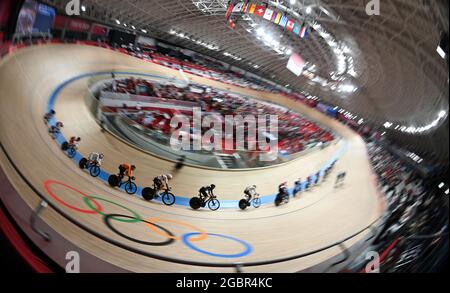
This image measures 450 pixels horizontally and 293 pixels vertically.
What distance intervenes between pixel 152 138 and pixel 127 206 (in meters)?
0.26

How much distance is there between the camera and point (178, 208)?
1088 millimetres

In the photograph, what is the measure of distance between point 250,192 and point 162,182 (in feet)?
1.03

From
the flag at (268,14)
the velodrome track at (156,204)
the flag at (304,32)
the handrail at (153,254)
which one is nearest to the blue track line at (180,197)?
the velodrome track at (156,204)

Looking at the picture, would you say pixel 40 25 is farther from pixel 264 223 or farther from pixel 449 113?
pixel 449 113

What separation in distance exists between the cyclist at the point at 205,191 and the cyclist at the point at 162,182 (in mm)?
115

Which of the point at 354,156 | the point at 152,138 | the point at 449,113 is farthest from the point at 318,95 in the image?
the point at 152,138

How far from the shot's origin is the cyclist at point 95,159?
1.08 m

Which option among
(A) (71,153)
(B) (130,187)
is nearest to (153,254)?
(B) (130,187)


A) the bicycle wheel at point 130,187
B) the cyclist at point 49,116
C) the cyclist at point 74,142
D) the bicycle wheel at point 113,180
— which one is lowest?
Answer: the bicycle wheel at point 130,187

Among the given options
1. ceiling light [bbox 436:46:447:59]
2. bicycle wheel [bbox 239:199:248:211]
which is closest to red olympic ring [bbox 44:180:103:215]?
bicycle wheel [bbox 239:199:248:211]

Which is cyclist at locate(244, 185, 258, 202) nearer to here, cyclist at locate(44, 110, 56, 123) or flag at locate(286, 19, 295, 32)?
flag at locate(286, 19, 295, 32)

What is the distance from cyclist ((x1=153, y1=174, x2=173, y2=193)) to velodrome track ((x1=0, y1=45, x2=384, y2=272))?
2cm

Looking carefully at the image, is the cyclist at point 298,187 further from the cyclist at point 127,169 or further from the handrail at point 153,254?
the cyclist at point 127,169
